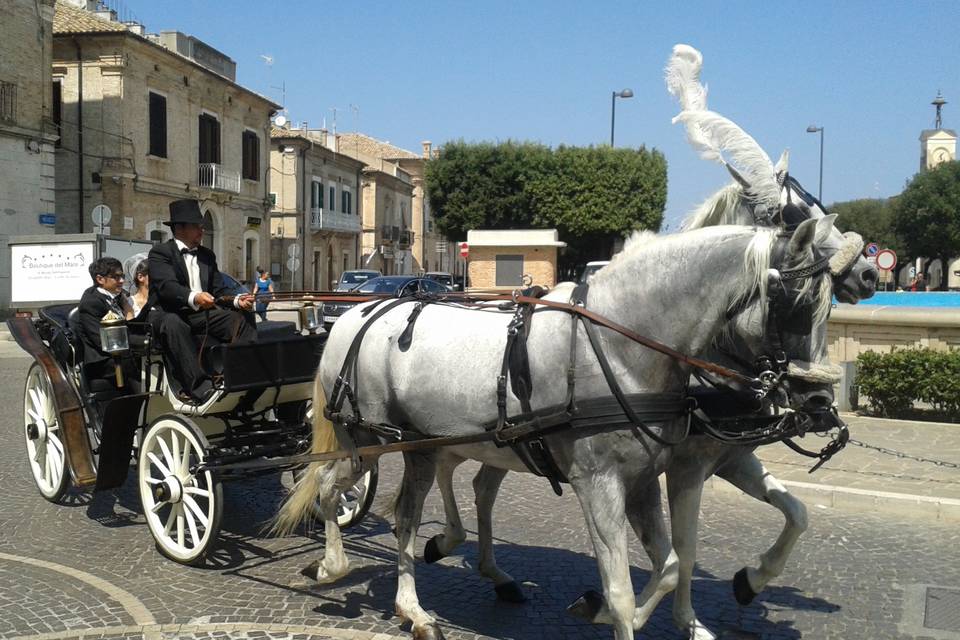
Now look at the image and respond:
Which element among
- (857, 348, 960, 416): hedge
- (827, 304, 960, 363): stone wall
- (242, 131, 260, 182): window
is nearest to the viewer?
(857, 348, 960, 416): hedge

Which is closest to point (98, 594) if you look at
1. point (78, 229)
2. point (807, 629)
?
point (807, 629)

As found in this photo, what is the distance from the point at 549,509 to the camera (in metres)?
6.77

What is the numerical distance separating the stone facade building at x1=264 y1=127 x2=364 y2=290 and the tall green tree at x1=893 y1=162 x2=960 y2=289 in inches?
1326

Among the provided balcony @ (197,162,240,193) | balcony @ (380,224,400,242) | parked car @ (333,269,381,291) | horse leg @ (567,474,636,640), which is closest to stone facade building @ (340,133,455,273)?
balcony @ (380,224,400,242)

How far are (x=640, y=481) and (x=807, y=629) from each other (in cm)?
156

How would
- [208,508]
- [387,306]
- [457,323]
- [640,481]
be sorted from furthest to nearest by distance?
[208,508] < [387,306] < [457,323] < [640,481]

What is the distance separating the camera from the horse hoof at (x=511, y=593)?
4.80 m

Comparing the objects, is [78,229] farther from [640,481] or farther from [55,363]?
[640,481]

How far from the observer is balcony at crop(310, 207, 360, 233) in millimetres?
47375

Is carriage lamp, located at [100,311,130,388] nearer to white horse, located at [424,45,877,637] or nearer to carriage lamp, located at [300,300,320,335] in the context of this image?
carriage lamp, located at [300,300,320,335]

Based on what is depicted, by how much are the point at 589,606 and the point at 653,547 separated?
1.32ft

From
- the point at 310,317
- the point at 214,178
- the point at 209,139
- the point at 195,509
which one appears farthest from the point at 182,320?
the point at 209,139

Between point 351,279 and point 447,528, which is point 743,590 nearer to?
point 447,528

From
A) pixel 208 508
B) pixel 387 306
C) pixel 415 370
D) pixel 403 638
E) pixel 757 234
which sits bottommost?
pixel 403 638
